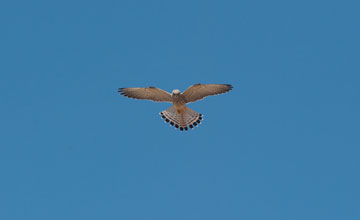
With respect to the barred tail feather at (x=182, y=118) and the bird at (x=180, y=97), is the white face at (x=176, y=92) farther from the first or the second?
the barred tail feather at (x=182, y=118)

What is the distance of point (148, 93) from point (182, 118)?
63.9 inches

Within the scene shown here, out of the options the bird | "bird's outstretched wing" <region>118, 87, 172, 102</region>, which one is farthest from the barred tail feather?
"bird's outstretched wing" <region>118, 87, 172, 102</region>

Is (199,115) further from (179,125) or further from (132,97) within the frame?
(132,97)

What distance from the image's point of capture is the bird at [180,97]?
17.7 m

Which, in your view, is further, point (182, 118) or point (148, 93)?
point (182, 118)

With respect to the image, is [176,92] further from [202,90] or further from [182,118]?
[182,118]

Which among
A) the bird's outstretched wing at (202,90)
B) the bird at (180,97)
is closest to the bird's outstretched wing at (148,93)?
the bird at (180,97)

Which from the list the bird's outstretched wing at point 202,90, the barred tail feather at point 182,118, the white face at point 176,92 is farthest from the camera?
the barred tail feather at point 182,118

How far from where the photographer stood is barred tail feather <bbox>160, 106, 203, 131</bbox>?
62.0 feet

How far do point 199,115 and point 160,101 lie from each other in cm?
158

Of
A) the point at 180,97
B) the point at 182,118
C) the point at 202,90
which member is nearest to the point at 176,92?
the point at 180,97

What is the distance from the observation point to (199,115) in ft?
63.0

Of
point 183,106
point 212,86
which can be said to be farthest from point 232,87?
point 183,106

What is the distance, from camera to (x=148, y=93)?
1814cm
